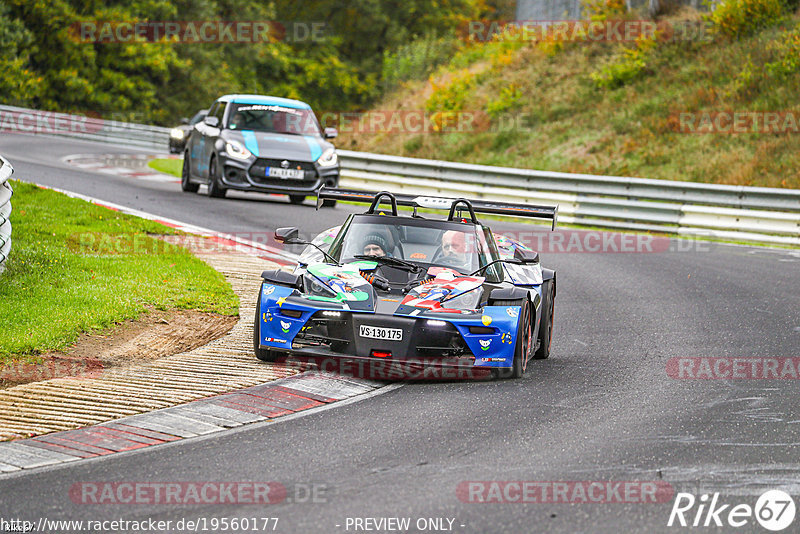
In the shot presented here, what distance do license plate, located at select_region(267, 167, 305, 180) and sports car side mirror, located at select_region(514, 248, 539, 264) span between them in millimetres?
Result: 9758

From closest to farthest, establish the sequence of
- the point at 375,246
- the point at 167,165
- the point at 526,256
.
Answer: the point at 375,246 < the point at 526,256 < the point at 167,165

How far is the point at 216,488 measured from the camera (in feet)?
19.1

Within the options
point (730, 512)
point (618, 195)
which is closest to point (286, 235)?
point (730, 512)

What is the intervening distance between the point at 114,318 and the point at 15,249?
2813 mm

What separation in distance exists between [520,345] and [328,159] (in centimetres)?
1230

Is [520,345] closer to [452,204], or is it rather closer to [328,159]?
[452,204]

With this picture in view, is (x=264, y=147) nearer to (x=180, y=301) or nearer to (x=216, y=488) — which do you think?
(x=180, y=301)

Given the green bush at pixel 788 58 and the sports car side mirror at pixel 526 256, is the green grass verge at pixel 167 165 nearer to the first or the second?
the green bush at pixel 788 58

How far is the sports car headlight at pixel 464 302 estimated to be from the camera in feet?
29.2

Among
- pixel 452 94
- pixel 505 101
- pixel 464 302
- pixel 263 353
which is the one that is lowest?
pixel 263 353

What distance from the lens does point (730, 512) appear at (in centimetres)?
559

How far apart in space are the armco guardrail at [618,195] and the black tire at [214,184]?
16.3 ft

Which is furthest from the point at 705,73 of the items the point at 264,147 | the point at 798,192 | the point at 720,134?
the point at 264,147

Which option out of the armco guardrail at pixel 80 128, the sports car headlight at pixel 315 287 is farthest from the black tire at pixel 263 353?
the armco guardrail at pixel 80 128
